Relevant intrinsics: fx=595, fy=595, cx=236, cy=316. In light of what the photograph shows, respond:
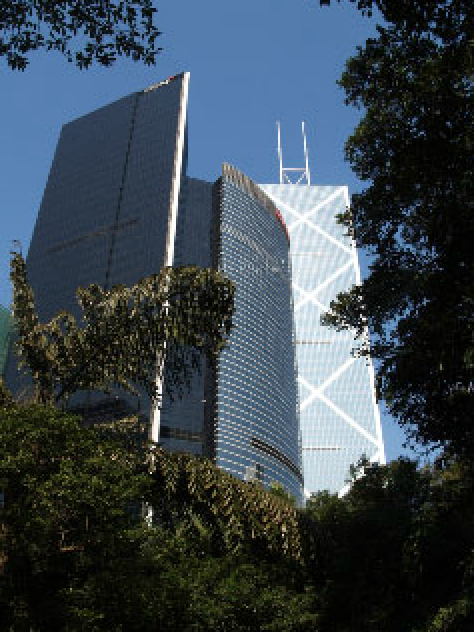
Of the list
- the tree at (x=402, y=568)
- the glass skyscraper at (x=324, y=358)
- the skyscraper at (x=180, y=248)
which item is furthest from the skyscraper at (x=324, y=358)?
the tree at (x=402, y=568)

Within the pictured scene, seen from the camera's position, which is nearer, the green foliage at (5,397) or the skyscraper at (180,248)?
the green foliage at (5,397)

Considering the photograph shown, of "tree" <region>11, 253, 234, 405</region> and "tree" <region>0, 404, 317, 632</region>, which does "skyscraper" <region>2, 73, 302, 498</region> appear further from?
"tree" <region>0, 404, 317, 632</region>

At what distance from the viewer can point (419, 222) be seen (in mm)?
13141

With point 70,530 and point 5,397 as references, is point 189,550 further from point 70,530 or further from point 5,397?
point 5,397

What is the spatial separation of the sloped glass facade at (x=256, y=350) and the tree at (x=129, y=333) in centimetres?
8184

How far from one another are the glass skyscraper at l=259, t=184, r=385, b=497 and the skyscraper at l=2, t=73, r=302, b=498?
17.9 metres

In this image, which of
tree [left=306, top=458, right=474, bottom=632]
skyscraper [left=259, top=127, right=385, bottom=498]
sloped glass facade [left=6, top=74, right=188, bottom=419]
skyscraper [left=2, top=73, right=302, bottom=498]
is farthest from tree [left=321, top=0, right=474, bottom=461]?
skyscraper [left=259, top=127, right=385, bottom=498]

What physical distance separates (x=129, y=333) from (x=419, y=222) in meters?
6.79

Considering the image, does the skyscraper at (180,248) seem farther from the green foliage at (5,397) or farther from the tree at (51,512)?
the tree at (51,512)

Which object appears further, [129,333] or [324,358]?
[324,358]

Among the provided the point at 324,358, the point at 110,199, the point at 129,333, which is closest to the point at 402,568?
the point at 129,333

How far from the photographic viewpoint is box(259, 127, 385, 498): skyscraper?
133 metres

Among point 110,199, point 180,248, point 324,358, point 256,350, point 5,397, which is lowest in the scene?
point 5,397

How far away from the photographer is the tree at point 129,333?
11.2 metres
